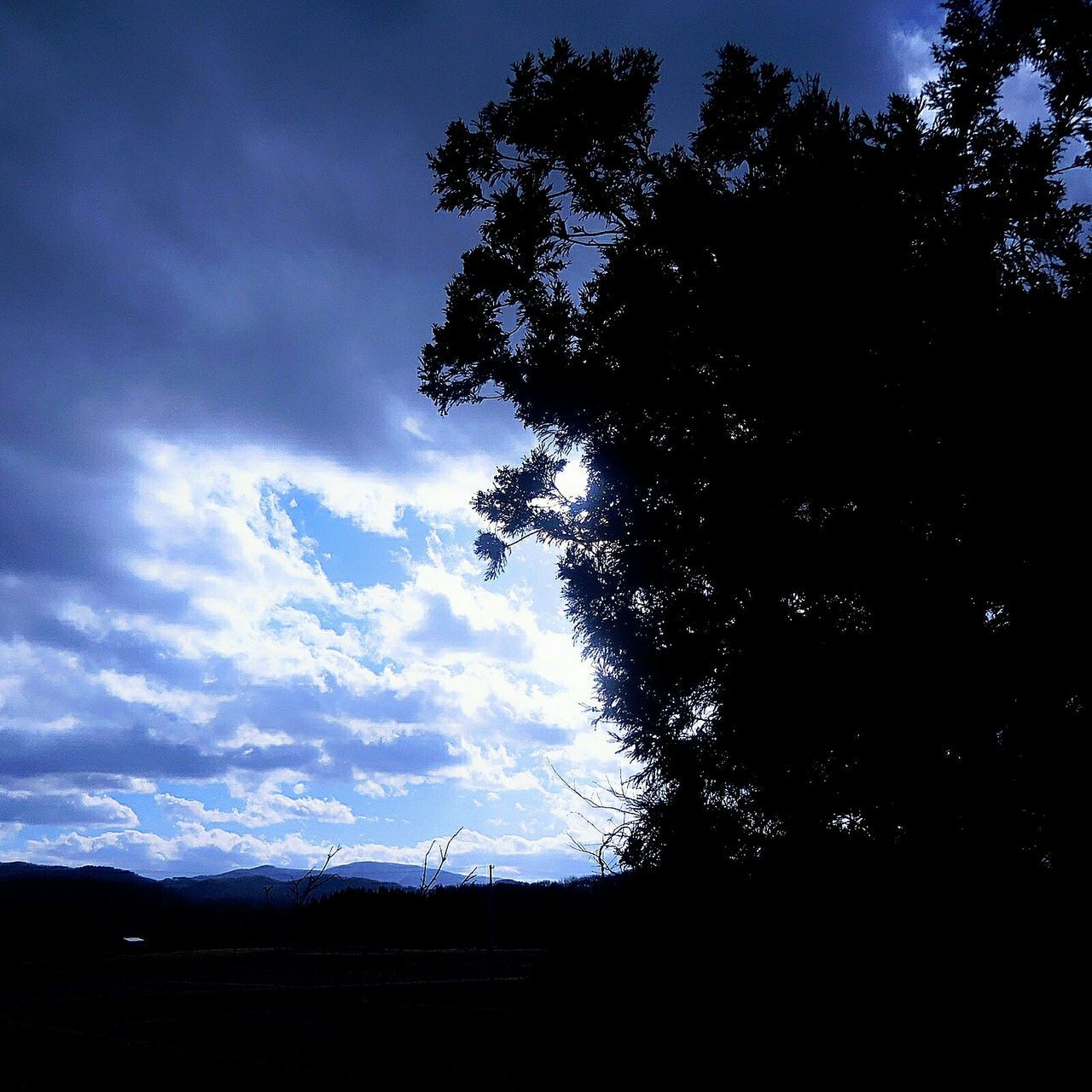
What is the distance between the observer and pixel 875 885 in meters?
5.75

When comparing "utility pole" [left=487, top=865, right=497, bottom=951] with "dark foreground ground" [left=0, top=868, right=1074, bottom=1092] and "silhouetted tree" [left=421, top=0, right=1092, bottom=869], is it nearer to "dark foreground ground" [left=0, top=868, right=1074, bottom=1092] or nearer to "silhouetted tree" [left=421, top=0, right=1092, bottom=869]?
"silhouetted tree" [left=421, top=0, right=1092, bottom=869]

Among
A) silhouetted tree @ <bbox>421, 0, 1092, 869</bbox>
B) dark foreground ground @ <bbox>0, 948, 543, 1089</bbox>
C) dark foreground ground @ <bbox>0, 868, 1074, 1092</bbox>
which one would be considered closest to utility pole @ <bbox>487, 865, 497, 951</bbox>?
dark foreground ground @ <bbox>0, 948, 543, 1089</bbox>

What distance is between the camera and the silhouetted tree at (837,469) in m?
7.07

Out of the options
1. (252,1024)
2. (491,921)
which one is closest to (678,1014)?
(252,1024)

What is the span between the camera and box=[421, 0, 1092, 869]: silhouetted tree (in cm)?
707

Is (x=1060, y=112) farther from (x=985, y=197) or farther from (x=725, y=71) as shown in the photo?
(x=725, y=71)

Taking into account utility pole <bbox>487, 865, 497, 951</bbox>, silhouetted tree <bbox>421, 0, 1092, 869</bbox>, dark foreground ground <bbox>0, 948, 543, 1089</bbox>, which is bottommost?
dark foreground ground <bbox>0, 948, 543, 1089</bbox>

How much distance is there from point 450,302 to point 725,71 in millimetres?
4855

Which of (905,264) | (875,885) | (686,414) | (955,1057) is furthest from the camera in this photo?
(686,414)

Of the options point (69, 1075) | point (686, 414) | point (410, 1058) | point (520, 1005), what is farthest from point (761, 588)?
point (69, 1075)

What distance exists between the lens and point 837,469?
8211 mm

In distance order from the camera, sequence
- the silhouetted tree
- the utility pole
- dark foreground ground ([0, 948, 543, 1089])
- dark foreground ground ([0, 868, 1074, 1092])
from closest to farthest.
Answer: dark foreground ground ([0, 948, 543, 1089]) < dark foreground ground ([0, 868, 1074, 1092]) < the silhouetted tree < the utility pole

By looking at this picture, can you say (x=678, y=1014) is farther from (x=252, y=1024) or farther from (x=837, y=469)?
(x=837, y=469)

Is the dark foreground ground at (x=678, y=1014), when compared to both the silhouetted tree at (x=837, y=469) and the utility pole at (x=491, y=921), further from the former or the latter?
the utility pole at (x=491, y=921)
